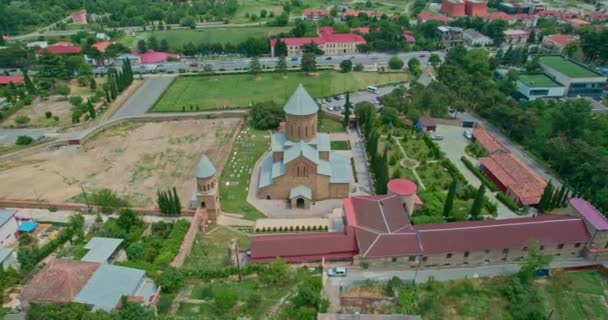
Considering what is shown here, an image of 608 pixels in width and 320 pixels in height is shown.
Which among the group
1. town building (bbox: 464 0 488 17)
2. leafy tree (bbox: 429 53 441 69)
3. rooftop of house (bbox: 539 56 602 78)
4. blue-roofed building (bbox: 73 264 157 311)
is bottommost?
blue-roofed building (bbox: 73 264 157 311)

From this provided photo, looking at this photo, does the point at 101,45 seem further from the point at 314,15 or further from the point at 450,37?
the point at 450,37

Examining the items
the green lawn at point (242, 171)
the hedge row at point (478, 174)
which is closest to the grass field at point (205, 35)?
the green lawn at point (242, 171)

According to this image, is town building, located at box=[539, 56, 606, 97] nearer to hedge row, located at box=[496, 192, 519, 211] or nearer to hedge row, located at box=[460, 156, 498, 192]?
hedge row, located at box=[460, 156, 498, 192]

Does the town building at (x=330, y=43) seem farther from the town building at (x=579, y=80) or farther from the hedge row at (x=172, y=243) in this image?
the hedge row at (x=172, y=243)

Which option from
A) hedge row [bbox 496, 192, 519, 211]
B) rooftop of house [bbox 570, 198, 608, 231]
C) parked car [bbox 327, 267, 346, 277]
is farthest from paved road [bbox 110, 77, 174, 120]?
rooftop of house [bbox 570, 198, 608, 231]

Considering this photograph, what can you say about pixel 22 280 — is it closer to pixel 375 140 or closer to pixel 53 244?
pixel 53 244
